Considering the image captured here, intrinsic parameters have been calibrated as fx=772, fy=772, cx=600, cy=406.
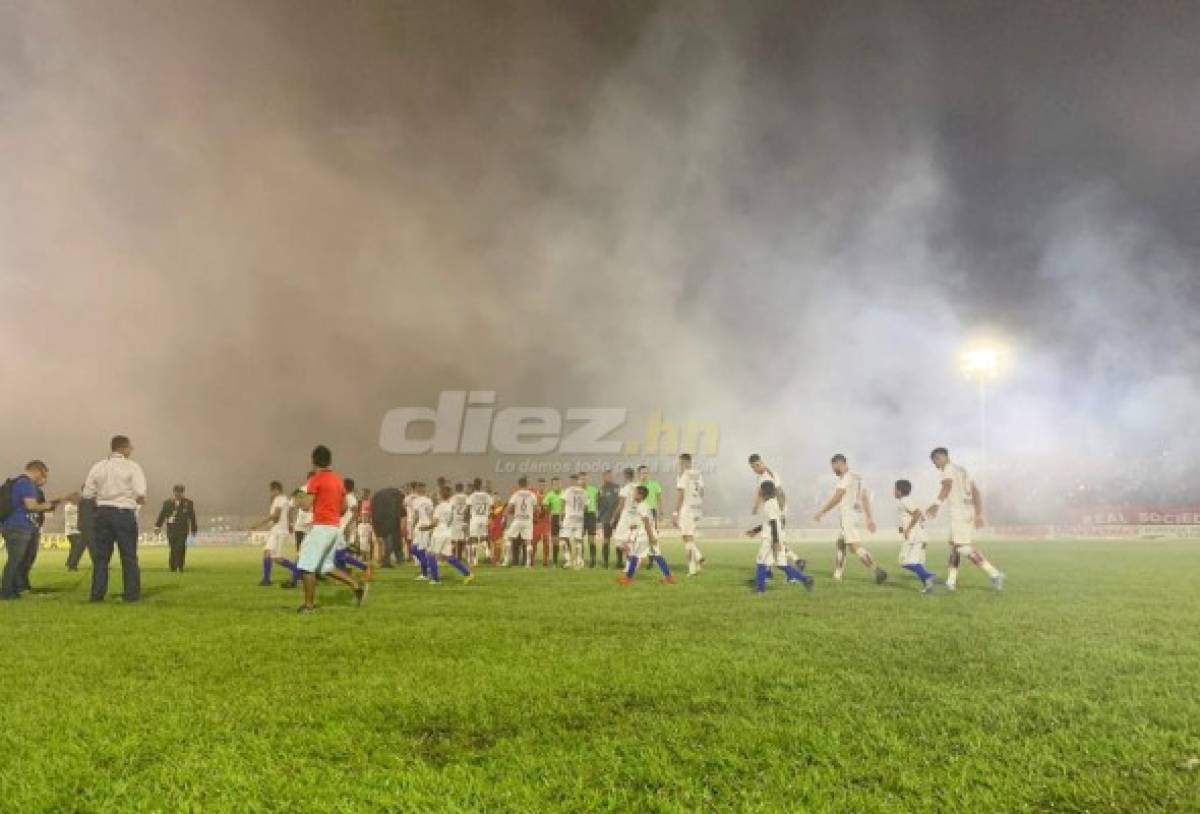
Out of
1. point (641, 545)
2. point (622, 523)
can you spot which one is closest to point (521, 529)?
point (622, 523)

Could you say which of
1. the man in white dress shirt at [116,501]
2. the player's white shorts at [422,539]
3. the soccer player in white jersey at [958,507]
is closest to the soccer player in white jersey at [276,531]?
the player's white shorts at [422,539]

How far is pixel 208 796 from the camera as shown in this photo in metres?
3.83

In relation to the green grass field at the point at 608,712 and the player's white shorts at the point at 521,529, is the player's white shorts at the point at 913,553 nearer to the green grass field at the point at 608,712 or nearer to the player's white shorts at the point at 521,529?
the green grass field at the point at 608,712

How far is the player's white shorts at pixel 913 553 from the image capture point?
14.1 metres

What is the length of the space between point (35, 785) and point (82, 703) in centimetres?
191

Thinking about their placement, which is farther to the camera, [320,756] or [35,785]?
[320,756]

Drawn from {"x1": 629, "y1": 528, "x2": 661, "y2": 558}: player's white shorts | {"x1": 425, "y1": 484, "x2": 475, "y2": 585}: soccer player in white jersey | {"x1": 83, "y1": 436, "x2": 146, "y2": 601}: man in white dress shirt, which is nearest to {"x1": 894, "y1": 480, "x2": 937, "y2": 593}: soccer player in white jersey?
{"x1": 629, "y1": 528, "x2": 661, "y2": 558}: player's white shorts

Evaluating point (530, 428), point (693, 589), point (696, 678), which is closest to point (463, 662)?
point (696, 678)

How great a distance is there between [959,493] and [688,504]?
550cm

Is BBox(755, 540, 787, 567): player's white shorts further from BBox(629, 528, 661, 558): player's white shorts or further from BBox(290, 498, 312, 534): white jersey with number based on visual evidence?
BBox(290, 498, 312, 534): white jersey with number

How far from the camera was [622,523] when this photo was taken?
658 inches

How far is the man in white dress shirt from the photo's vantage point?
39.6 ft

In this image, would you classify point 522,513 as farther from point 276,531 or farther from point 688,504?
point 276,531

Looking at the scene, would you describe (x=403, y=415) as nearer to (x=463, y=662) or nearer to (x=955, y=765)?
(x=463, y=662)
